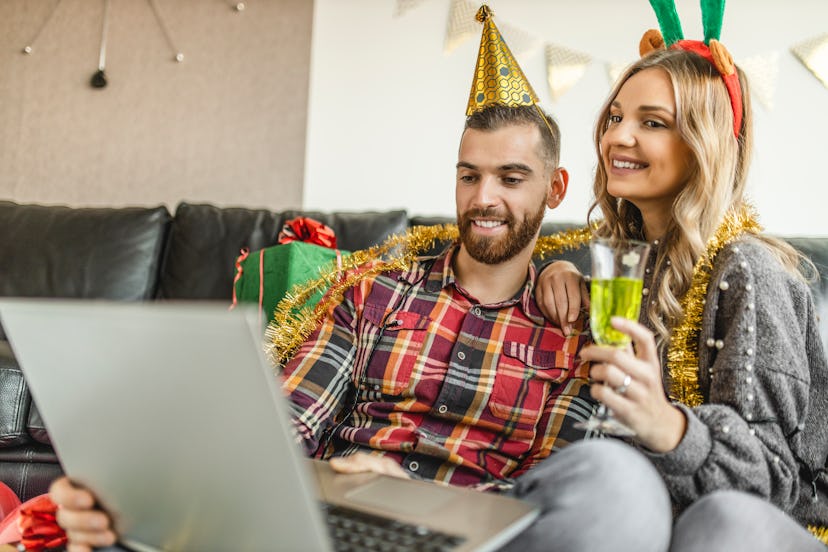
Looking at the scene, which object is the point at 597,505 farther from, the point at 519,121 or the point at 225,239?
the point at 225,239

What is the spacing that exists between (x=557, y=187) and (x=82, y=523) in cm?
119

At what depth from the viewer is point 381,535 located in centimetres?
75

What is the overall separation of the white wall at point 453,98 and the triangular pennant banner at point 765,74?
0.02 meters

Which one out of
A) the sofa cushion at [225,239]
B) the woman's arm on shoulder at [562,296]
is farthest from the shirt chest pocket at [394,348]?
the sofa cushion at [225,239]

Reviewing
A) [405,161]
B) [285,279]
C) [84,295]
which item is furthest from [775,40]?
[84,295]

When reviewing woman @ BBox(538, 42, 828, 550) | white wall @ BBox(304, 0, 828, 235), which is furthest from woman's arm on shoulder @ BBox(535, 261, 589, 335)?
white wall @ BBox(304, 0, 828, 235)

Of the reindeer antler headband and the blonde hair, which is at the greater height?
the reindeer antler headband

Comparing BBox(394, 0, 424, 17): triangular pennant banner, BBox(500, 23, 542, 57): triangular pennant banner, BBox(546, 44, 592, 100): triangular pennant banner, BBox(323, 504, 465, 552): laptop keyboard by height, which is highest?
BBox(394, 0, 424, 17): triangular pennant banner

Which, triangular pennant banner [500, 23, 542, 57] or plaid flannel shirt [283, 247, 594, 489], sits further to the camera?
triangular pennant banner [500, 23, 542, 57]

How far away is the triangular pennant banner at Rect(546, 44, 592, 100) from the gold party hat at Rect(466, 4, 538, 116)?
1062 millimetres

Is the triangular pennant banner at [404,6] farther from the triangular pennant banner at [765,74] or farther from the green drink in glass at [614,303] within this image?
the green drink in glass at [614,303]

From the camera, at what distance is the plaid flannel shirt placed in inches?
54.2

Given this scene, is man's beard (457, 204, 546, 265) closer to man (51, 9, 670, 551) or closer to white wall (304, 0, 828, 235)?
man (51, 9, 670, 551)

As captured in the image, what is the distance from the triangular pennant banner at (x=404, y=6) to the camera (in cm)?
287
